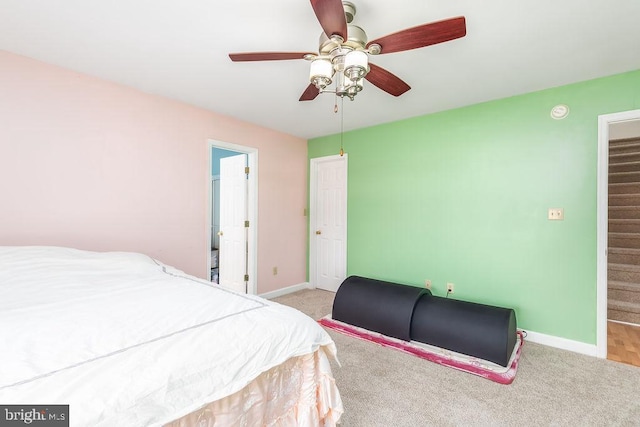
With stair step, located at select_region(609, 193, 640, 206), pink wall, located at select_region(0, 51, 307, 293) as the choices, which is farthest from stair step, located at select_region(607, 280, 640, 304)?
pink wall, located at select_region(0, 51, 307, 293)

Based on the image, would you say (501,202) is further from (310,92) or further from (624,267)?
(310,92)

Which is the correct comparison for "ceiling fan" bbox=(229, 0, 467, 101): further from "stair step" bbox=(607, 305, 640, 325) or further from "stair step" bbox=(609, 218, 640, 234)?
"stair step" bbox=(609, 218, 640, 234)

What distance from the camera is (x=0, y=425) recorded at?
0.73 meters

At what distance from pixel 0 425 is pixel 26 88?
2.50 meters

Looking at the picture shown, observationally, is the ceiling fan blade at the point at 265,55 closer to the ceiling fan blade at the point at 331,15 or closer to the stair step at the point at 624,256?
the ceiling fan blade at the point at 331,15

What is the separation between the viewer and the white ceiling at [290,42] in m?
1.64

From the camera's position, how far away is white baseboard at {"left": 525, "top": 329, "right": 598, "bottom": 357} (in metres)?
2.47

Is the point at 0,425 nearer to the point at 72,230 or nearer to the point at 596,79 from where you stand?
the point at 72,230

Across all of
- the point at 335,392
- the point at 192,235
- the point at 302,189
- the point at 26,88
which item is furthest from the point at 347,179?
the point at 26,88

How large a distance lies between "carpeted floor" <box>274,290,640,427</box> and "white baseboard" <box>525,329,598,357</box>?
78 mm

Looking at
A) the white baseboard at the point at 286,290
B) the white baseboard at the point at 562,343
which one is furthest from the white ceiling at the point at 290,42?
the white baseboard at the point at 286,290

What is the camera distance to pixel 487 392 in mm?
1959

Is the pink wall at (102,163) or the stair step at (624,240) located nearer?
the pink wall at (102,163)

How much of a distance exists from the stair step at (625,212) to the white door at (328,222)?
11.6ft
